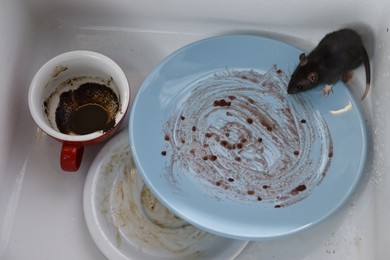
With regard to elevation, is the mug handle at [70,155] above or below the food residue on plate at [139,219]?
above

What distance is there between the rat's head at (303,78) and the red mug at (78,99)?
0.97ft

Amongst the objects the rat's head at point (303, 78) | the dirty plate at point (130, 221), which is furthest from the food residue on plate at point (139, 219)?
the rat's head at point (303, 78)

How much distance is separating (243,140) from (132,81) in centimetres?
25

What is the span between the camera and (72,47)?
99 cm

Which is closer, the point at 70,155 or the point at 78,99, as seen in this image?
the point at 70,155

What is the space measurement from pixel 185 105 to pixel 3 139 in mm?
325

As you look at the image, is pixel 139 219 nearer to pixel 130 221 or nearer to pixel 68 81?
pixel 130 221

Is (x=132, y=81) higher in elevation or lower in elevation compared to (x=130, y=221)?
higher

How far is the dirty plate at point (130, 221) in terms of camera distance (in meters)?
0.86

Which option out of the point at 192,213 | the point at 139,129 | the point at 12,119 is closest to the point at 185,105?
the point at 139,129

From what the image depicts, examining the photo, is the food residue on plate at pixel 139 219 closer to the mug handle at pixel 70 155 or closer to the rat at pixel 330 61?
the mug handle at pixel 70 155

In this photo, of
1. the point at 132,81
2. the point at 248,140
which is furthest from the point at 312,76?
the point at 132,81

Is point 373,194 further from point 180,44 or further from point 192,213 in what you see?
point 180,44

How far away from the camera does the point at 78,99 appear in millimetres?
948
